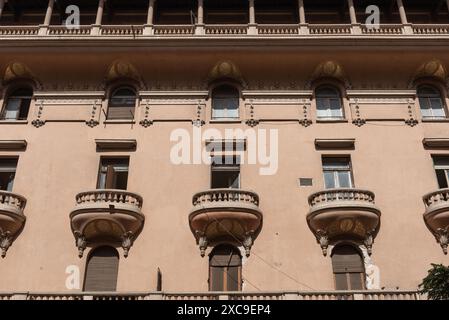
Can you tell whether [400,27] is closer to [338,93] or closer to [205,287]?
[338,93]

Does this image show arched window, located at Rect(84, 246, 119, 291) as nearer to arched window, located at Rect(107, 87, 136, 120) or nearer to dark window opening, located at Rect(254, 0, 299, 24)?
arched window, located at Rect(107, 87, 136, 120)

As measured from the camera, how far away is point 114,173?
19.3 m

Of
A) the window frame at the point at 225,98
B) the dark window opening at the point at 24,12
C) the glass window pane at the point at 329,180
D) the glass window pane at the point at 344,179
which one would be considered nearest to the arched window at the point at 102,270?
the window frame at the point at 225,98

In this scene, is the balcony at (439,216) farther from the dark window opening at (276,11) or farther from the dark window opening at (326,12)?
the dark window opening at (276,11)

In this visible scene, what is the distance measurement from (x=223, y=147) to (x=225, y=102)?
8.48 ft

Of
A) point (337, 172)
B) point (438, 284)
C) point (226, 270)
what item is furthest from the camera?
point (337, 172)

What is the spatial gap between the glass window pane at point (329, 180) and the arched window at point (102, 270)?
847 centimetres

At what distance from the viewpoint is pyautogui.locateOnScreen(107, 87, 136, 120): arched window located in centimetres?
2139

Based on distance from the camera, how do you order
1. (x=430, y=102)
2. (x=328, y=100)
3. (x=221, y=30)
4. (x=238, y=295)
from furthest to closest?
(x=221, y=30) → (x=328, y=100) → (x=430, y=102) → (x=238, y=295)

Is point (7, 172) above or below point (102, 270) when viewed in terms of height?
above

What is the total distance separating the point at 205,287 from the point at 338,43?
38.6 feet

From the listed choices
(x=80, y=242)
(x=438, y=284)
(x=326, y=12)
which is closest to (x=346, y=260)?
(x=438, y=284)

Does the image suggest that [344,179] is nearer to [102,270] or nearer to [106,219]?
[106,219]

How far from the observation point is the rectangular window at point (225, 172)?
19.6 meters
